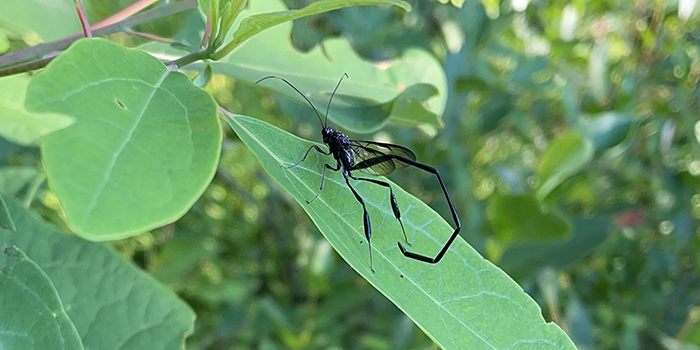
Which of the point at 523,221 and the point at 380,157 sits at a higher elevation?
the point at 380,157

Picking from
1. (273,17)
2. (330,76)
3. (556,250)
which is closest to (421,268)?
(273,17)

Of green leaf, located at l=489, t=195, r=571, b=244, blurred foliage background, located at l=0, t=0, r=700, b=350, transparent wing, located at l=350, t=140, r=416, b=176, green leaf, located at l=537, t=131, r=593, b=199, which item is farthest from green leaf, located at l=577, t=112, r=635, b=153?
transparent wing, located at l=350, t=140, r=416, b=176

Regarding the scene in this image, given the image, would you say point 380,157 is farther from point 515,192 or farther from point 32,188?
point 515,192

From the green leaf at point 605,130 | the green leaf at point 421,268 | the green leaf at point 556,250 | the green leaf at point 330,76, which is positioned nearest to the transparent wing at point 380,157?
the green leaf at point 330,76

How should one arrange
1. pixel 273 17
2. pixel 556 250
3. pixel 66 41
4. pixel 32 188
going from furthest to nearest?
pixel 556 250, pixel 32 188, pixel 66 41, pixel 273 17

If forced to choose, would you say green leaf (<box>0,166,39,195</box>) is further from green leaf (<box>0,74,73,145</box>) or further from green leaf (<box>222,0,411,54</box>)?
green leaf (<box>222,0,411,54</box>)

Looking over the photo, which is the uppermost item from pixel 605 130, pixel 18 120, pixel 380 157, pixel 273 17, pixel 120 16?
pixel 273 17

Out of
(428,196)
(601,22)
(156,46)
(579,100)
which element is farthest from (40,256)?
(601,22)

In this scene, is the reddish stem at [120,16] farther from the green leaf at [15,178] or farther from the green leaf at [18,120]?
the green leaf at [15,178]
